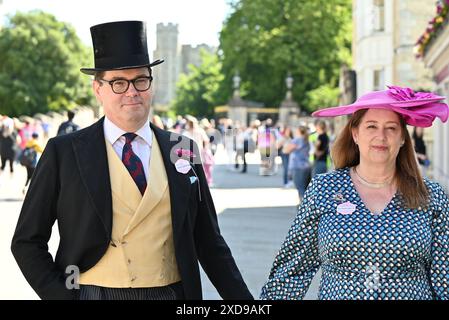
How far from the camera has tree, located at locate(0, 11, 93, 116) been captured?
78188mm

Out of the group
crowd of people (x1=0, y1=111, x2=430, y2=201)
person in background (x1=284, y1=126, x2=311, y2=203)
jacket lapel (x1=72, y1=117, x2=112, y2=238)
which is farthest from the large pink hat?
person in background (x1=284, y1=126, x2=311, y2=203)

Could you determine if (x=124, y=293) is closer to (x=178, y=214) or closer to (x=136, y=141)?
(x=178, y=214)

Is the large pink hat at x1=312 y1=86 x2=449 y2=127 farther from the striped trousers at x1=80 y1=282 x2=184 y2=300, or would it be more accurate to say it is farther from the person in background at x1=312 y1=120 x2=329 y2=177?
the person in background at x1=312 y1=120 x2=329 y2=177

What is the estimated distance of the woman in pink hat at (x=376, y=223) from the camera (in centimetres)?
404

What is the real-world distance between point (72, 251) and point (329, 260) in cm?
107

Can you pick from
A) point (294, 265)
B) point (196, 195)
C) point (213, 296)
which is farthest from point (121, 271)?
point (213, 296)

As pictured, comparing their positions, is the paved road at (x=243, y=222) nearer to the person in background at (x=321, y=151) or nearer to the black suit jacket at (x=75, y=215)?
the person in background at (x=321, y=151)

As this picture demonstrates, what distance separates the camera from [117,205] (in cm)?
401

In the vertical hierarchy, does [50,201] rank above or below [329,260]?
above

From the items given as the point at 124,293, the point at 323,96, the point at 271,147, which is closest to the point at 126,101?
the point at 124,293

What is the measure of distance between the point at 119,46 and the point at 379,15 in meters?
29.5

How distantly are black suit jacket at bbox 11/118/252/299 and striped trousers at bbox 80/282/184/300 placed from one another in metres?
0.05
